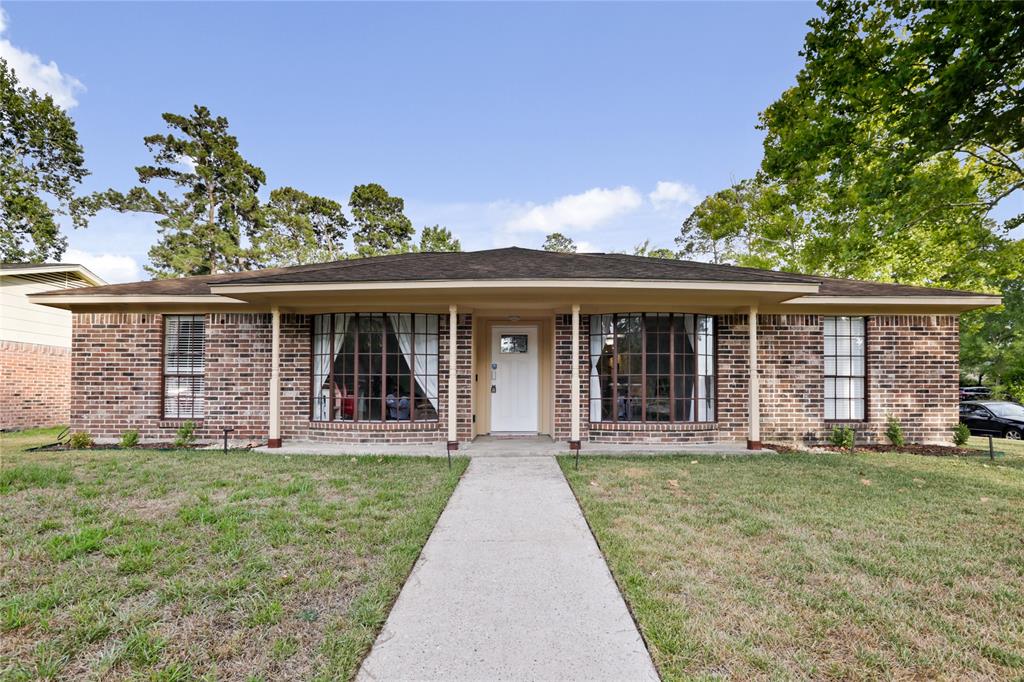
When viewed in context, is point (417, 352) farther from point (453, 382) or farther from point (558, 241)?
point (558, 241)

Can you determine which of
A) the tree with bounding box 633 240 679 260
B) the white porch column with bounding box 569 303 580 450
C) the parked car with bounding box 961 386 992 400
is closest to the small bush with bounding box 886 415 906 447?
the white porch column with bounding box 569 303 580 450

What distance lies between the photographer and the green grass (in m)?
2.25

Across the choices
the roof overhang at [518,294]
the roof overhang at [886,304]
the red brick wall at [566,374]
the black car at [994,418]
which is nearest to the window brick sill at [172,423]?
the roof overhang at [518,294]

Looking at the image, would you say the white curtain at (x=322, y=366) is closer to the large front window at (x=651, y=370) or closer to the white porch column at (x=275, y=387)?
the white porch column at (x=275, y=387)

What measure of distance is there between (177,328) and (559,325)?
6788 millimetres

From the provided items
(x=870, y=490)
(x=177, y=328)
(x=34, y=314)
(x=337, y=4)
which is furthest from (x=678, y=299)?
(x=34, y=314)

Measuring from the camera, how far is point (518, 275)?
23.2 feet

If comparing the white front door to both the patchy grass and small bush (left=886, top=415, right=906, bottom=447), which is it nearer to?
the patchy grass

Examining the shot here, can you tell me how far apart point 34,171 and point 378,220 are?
1395 cm

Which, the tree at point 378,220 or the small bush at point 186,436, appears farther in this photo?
the tree at point 378,220

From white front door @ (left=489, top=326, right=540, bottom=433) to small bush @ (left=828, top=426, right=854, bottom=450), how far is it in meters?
5.12

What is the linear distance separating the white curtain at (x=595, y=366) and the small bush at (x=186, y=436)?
22.2 ft

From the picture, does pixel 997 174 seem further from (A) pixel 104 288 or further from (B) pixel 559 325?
(A) pixel 104 288

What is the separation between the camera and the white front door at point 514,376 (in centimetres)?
882
